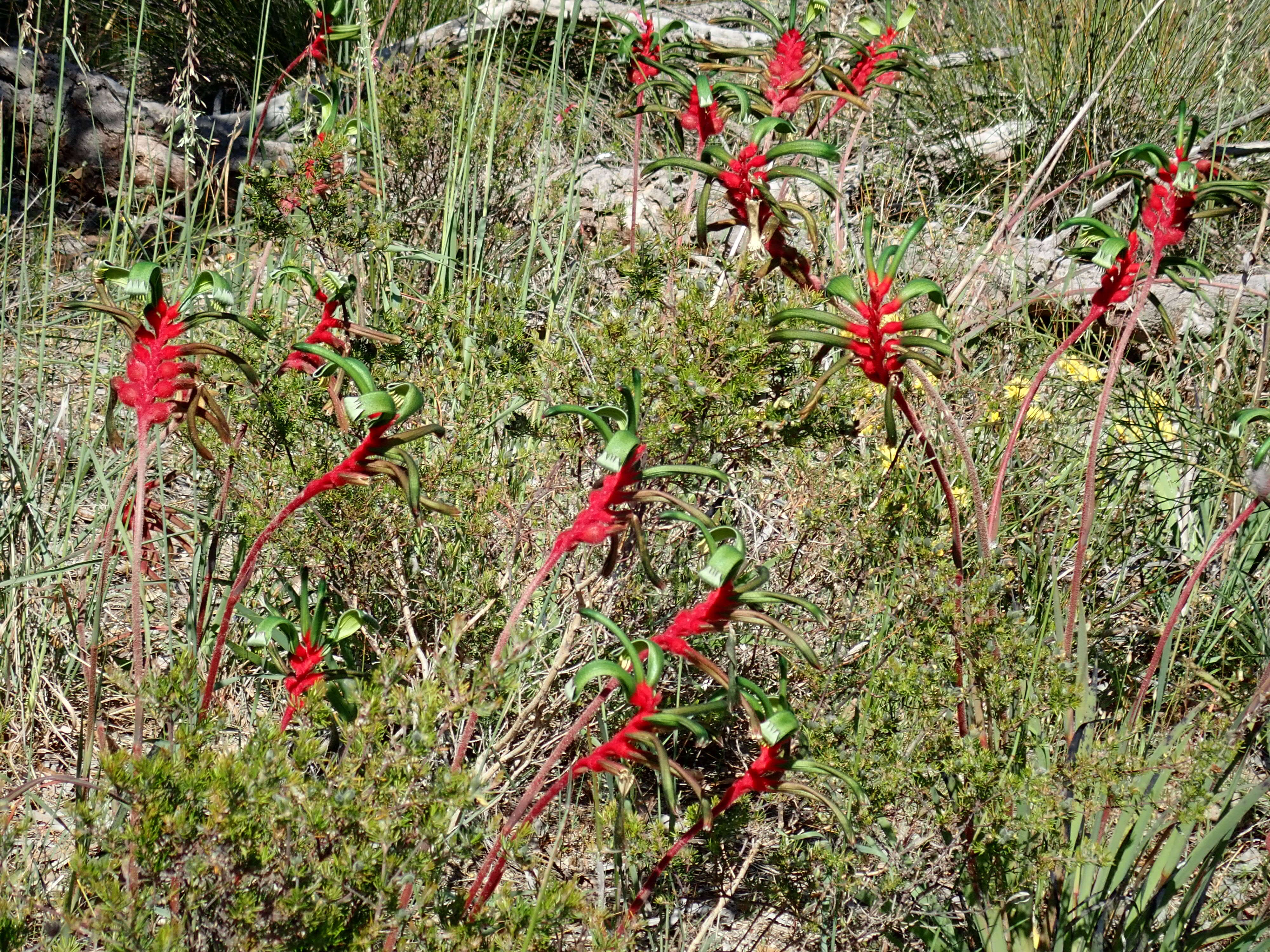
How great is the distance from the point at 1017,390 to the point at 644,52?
1.29m

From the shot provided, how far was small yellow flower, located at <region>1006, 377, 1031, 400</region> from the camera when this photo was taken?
2875 millimetres

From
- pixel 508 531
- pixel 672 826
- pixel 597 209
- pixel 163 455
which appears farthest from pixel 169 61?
pixel 672 826

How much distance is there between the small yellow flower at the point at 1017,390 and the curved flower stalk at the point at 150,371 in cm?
A: 206

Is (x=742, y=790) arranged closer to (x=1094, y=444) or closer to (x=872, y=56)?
(x=1094, y=444)

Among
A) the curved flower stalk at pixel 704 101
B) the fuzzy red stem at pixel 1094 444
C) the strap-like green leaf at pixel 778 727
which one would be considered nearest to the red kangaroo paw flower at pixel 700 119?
the curved flower stalk at pixel 704 101

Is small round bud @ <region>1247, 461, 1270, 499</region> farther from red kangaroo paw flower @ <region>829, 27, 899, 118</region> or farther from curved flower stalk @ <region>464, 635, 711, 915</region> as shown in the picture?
curved flower stalk @ <region>464, 635, 711, 915</region>

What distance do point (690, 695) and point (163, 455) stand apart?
1426mm

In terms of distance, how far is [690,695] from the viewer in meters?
2.25

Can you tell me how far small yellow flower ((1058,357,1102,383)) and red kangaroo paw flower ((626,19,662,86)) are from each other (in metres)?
1.37

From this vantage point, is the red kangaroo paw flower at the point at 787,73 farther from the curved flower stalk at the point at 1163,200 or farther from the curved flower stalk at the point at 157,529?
the curved flower stalk at the point at 157,529

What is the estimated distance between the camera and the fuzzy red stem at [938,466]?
5.33ft

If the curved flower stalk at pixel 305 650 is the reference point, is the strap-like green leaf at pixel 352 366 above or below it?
above

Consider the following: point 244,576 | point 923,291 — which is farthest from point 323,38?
point 923,291

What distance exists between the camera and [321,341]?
172cm
